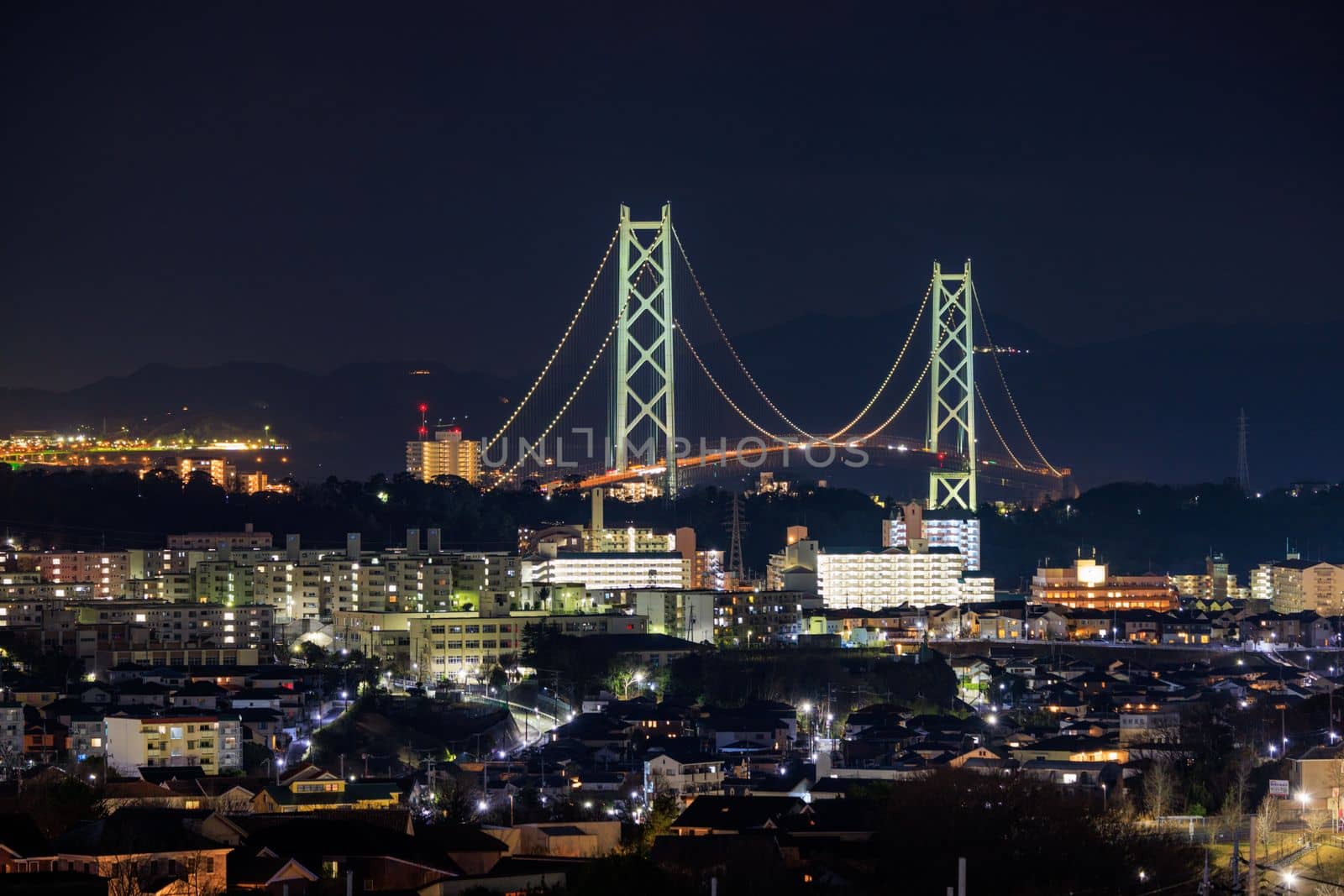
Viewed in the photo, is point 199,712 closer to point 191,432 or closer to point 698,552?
point 698,552

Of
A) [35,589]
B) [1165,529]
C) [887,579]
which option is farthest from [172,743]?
[1165,529]

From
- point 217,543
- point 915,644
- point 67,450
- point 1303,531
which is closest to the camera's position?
point 915,644

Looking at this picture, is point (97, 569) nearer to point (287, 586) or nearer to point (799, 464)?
point (287, 586)

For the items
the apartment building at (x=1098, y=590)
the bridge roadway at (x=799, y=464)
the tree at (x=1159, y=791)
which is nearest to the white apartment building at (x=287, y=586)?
the bridge roadway at (x=799, y=464)

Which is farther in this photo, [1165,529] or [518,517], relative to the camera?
[1165,529]

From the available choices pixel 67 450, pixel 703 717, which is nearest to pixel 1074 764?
pixel 703 717

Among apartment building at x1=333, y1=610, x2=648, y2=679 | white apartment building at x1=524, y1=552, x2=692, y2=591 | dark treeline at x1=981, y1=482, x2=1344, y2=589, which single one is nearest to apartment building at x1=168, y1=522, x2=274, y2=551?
white apartment building at x1=524, y1=552, x2=692, y2=591
